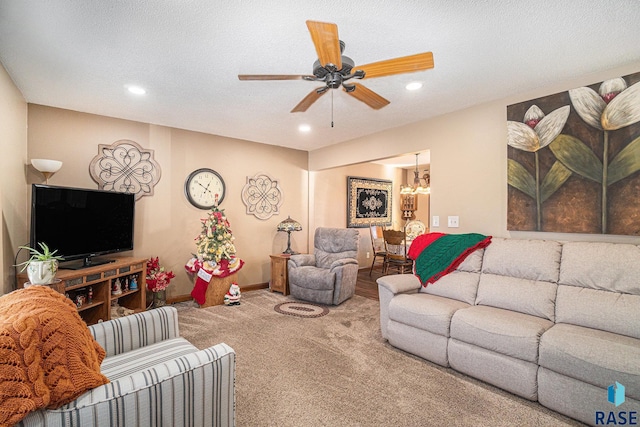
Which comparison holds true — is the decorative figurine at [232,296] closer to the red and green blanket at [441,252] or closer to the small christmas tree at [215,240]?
the small christmas tree at [215,240]

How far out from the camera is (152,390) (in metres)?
1.20

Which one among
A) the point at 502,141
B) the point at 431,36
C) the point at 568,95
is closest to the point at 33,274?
the point at 431,36

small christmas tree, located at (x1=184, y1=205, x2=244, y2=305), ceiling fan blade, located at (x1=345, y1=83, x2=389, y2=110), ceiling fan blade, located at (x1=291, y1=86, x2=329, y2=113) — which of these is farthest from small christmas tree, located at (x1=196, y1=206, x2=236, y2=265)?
ceiling fan blade, located at (x1=345, y1=83, x2=389, y2=110)

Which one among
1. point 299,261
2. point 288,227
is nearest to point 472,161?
point 299,261

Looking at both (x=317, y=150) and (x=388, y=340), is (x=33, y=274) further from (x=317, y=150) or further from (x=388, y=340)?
(x=317, y=150)

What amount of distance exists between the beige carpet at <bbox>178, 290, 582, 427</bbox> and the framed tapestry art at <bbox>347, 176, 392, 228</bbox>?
346cm

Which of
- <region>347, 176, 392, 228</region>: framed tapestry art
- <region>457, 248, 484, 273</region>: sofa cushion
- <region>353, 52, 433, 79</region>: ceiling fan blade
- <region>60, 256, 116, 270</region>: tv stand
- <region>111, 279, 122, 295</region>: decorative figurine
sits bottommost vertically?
<region>111, 279, 122, 295</region>: decorative figurine

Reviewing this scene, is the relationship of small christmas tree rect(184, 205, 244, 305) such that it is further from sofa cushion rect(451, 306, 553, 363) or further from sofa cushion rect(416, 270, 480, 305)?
sofa cushion rect(451, 306, 553, 363)

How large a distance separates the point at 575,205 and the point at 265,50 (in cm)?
291

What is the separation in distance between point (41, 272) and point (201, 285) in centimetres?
203

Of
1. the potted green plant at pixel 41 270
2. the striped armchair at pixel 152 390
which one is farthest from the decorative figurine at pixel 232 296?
the striped armchair at pixel 152 390

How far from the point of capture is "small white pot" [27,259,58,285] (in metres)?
2.28

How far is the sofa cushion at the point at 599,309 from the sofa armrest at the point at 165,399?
94.8 inches

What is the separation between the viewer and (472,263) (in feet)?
9.89
